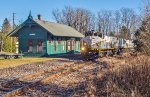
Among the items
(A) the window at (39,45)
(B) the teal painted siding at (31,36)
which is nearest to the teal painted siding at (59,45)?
(B) the teal painted siding at (31,36)

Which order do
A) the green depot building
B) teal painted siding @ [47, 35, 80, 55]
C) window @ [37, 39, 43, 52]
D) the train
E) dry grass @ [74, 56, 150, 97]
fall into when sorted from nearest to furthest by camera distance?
dry grass @ [74, 56, 150, 97]
the train
the green depot building
window @ [37, 39, 43, 52]
teal painted siding @ [47, 35, 80, 55]

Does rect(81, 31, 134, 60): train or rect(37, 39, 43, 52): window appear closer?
rect(81, 31, 134, 60): train

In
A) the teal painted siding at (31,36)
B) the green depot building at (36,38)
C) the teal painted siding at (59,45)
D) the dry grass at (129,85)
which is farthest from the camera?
the teal painted siding at (59,45)

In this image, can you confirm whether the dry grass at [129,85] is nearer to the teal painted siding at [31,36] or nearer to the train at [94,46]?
the train at [94,46]

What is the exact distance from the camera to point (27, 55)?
46.2m

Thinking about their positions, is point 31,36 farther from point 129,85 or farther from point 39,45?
point 129,85

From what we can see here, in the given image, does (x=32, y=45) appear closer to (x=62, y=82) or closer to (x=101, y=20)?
(x=62, y=82)

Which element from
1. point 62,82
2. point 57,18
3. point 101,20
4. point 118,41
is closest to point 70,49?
point 118,41

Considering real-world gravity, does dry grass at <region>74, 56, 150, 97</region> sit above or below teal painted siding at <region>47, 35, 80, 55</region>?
below

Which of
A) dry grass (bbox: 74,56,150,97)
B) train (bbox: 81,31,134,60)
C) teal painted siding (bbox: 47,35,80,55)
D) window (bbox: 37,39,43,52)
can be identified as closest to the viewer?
dry grass (bbox: 74,56,150,97)

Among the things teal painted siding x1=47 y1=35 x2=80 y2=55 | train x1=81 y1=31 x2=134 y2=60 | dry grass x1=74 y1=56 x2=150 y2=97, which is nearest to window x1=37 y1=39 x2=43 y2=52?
teal painted siding x1=47 y1=35 x2=80 y2=55

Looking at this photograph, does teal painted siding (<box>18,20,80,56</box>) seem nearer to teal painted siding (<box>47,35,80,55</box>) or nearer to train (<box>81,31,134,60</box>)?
teal painted siding (<box>47,35,80,55</box>)

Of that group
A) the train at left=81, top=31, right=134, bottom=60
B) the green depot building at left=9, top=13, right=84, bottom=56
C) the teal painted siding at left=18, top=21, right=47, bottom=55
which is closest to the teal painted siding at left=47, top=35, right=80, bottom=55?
the green depot building at left=9, top=13, right=84, bottom=56

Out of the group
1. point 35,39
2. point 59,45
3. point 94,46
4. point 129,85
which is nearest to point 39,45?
point 35,39
